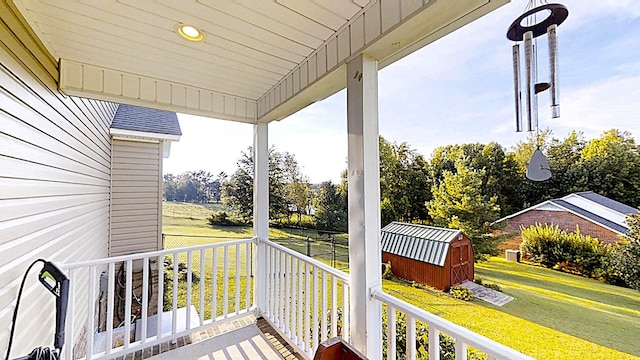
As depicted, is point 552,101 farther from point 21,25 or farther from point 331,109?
point 21,25

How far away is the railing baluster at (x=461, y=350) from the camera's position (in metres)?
1.21

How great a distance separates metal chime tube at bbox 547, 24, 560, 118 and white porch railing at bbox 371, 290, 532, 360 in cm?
91

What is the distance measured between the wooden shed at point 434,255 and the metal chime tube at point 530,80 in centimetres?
56

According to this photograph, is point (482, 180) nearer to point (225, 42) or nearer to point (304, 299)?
point (225, 42)

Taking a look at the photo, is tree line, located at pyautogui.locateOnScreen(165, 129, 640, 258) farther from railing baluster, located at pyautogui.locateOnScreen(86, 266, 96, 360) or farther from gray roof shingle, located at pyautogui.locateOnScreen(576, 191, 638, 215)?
railing baluster, located at pyautogui.locateOnScreen(86, 266, 96, 360)

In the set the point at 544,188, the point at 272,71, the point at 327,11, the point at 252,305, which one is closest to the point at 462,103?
the point at 544,188

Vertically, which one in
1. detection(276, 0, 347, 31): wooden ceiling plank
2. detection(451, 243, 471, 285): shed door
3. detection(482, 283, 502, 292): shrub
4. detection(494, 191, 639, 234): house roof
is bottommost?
detection(482, 283, 502, 292): shrub

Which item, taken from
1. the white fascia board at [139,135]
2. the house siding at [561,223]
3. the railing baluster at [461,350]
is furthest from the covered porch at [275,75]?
the white fascia board at [139,135]

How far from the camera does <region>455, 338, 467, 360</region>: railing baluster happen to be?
121cm

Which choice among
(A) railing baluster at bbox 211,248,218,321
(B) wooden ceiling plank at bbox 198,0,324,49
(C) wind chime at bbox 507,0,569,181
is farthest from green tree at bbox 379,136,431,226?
(A) railing baluster at bbox 211,248,218,321

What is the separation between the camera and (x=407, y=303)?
1499 millimetres

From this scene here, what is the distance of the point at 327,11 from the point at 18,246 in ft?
7.58

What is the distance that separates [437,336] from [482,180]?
2.54 ft

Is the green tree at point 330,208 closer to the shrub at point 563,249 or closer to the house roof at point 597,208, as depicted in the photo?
the shrub at point 563,249
